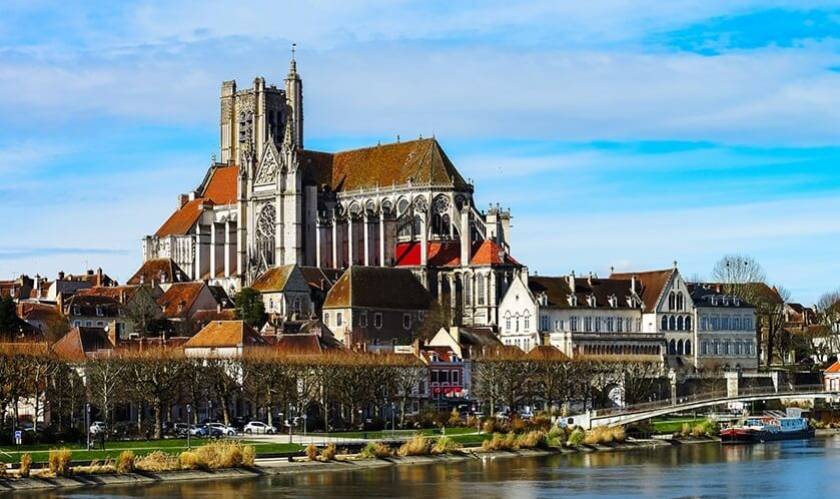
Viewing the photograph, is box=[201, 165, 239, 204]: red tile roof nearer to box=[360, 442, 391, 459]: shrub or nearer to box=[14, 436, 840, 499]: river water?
box=[14, 436, 840, 499]: river water

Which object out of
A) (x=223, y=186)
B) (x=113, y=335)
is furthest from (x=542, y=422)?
(x=223, y=186)

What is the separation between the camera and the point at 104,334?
11156 centimetres

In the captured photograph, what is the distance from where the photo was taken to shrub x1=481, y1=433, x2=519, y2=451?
91.8 meters

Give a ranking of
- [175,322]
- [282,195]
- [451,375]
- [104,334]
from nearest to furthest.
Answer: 1. [104,334]
2. [451,375]
3. [175,322]
4. [282,195]

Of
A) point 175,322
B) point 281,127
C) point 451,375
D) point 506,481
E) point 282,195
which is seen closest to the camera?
point 506,481

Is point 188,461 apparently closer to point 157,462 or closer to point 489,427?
point 157,462

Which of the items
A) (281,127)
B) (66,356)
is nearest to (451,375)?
(66,356)

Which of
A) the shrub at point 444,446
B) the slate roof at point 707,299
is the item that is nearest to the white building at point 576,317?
the slate roof at point 707,299

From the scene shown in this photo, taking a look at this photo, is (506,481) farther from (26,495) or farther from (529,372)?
(529,372)

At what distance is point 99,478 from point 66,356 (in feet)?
92.6

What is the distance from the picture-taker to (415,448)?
285 feet

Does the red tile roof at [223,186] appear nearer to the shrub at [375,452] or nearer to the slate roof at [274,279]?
the slate roof at [274,279]

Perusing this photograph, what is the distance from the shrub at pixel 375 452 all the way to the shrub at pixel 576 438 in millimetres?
14607

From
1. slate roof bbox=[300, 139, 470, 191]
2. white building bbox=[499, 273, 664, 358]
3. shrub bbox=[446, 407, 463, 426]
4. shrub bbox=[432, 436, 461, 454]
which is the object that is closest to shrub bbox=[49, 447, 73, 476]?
shrub bbox=[432, 436, 461, 454]
